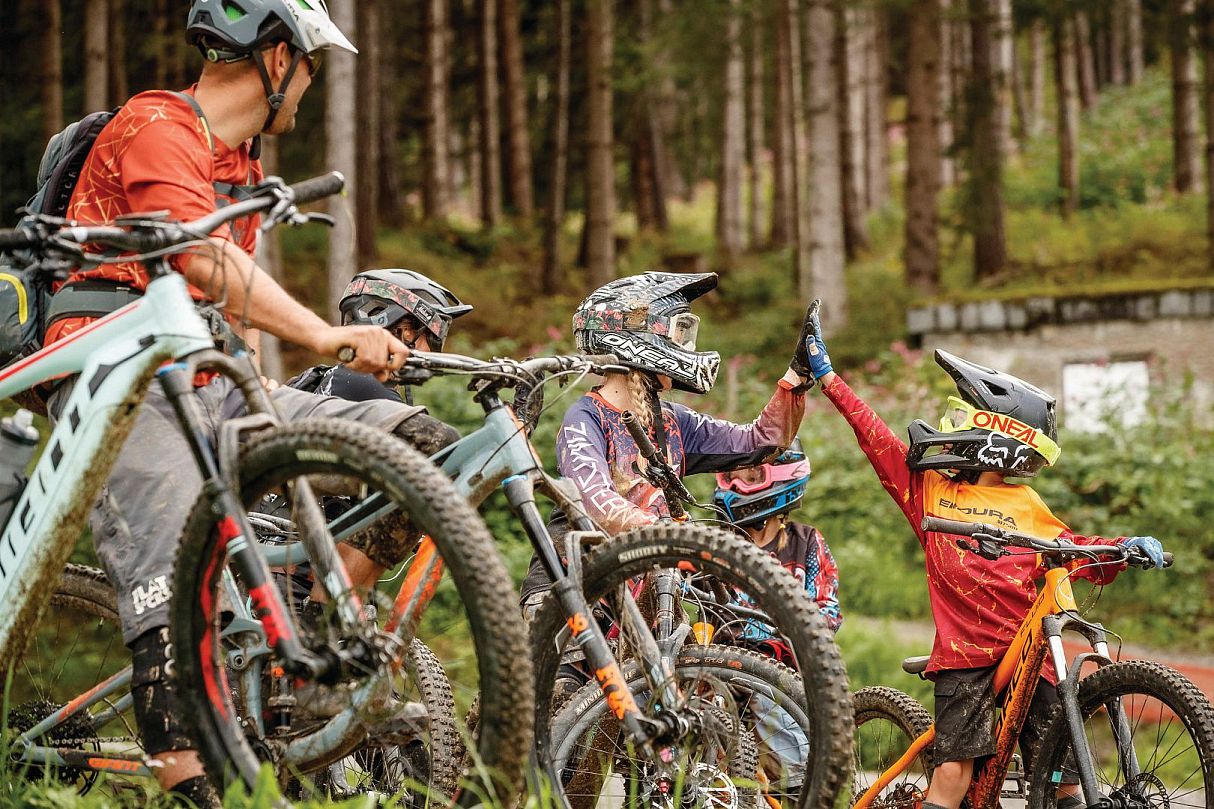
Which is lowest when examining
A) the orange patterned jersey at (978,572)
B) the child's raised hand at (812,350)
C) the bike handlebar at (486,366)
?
the orange patterned jersey at (978,572)

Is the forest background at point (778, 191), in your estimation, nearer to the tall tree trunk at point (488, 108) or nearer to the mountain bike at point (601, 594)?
the tall tree trunk at point (488, 108)

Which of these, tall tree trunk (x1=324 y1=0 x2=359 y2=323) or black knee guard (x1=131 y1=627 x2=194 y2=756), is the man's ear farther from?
tall tree trunk (x1=324 y1=0 x2=359 y2=323)

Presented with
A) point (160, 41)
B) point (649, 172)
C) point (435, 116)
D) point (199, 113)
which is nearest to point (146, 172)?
point (199, 113)

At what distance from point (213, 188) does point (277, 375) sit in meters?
9.20

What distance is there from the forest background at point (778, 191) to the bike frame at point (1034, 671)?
5.62 meters

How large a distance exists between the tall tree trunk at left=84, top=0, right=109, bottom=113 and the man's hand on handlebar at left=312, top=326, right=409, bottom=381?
15.2 meters

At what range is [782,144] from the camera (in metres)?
28.8

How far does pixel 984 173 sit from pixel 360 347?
20.0 m

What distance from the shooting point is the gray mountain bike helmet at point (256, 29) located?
400 centimetres

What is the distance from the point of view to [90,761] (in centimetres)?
404

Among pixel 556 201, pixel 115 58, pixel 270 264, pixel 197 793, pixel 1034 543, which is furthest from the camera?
pixel 556 201

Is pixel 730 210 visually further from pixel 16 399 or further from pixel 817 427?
pixel 16 399

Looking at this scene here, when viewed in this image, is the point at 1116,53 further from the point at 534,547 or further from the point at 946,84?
the point at 534,547

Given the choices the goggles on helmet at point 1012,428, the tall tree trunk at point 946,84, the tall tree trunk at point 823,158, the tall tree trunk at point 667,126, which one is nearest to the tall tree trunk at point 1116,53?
the tall tree trunk at point 946,84
